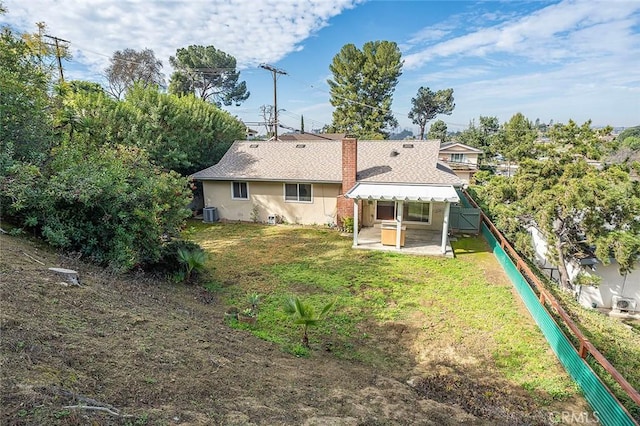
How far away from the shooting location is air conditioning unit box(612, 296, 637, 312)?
13.7m

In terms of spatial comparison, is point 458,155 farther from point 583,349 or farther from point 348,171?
point 583,349

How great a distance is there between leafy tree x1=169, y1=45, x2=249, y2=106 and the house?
2795cm

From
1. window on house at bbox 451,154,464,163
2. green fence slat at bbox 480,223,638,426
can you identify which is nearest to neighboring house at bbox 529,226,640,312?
green fence slat at bbox 480,223,638,426

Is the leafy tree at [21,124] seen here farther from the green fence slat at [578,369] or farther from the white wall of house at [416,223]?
the white wall of house at [416,223]

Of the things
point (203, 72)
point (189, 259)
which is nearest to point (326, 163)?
point (189, 259)

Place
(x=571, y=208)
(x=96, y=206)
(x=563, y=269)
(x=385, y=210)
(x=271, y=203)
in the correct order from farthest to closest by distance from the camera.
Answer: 1. (x=271, y=203)
2. (x=385, y=210)
3. (x=563, y=269)
4. (x=571, y=208)
5. (x=96, y=206)

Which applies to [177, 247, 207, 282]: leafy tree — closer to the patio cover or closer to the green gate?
the patio cover

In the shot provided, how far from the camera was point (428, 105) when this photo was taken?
6056 centimetres

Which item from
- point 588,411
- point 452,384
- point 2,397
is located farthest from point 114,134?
point 588,411

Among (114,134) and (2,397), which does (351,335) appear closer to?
(2,397)

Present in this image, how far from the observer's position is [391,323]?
796 cm

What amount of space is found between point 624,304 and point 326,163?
14229mm

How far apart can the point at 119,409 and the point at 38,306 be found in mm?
2558

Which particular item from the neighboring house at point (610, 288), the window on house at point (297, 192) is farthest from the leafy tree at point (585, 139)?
the window on house at point (297, 192)
